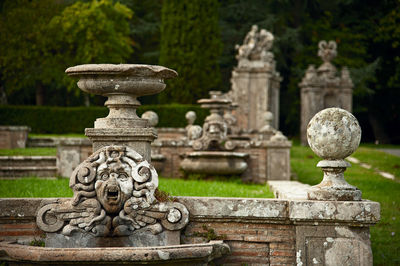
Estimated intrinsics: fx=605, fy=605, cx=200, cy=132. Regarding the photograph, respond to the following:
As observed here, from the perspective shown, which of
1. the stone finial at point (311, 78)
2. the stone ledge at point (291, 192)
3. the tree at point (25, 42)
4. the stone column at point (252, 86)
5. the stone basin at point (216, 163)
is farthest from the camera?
the tree at point (25, 42)

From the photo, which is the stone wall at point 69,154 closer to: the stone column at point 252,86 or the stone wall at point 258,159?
the stone wall at point 258,159

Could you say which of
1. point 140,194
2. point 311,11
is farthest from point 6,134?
point 311,11

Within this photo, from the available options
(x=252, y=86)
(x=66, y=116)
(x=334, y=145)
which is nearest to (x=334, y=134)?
(x=334, y=145)

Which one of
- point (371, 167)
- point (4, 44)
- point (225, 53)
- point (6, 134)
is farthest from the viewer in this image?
point (225, 53)

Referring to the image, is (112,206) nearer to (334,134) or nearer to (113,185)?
(113,185)

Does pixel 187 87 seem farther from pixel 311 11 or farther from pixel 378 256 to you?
pixel 378 256

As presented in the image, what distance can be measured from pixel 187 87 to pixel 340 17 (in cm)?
1054

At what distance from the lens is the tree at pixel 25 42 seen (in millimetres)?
25516

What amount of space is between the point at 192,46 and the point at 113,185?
21.4 metres

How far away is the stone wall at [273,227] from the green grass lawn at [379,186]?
180 centimetres

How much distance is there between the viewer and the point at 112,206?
5.72 meters

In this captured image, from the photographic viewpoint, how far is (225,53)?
30562 mm

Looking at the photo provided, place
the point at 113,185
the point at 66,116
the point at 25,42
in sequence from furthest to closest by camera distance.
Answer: the point at 25,42 < the point at 66,116 < the point at 113,185

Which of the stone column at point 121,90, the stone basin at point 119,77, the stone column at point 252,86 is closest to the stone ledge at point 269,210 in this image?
the stone column at point 121,90
